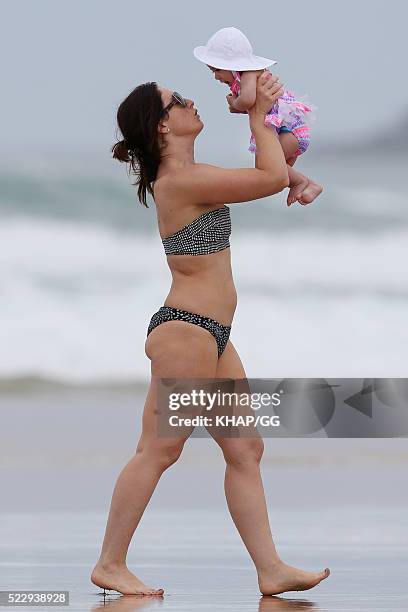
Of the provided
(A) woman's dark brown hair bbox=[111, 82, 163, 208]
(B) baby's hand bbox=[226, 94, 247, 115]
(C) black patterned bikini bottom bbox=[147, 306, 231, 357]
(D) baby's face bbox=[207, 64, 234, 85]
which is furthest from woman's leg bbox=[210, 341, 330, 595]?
(D) baby's face bbox=[207, 64, 234, 85]

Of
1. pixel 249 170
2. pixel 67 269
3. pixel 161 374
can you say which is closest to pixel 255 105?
pixel 249 170

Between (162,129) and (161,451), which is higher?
(162,129)

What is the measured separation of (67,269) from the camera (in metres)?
24.8

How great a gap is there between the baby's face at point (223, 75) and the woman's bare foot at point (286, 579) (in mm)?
1731

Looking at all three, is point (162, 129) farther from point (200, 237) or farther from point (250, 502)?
point (250, 502)

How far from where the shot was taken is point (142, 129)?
232 inches

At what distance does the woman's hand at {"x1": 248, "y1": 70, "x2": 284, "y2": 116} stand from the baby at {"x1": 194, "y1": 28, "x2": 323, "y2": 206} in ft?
0.07

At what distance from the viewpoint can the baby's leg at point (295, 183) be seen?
5922mm

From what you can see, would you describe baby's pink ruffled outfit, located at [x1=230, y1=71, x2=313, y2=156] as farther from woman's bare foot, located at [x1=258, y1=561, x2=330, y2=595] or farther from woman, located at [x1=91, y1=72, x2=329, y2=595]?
woman's bare foot, located at [x1=258, y1=561, x2=330, y2=595]

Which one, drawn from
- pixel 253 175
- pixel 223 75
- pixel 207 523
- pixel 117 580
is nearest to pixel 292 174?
pixel 253 175

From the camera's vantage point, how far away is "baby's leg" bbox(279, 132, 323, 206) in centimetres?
592

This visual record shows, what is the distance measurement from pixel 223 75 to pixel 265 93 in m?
0.19

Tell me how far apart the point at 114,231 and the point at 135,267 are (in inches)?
40.2

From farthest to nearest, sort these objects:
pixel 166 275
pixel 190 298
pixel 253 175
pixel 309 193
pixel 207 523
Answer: pixel 166 275 < pixel 207 523 < pixel 309 193 < pixel 190 298 < pixel 253 175
